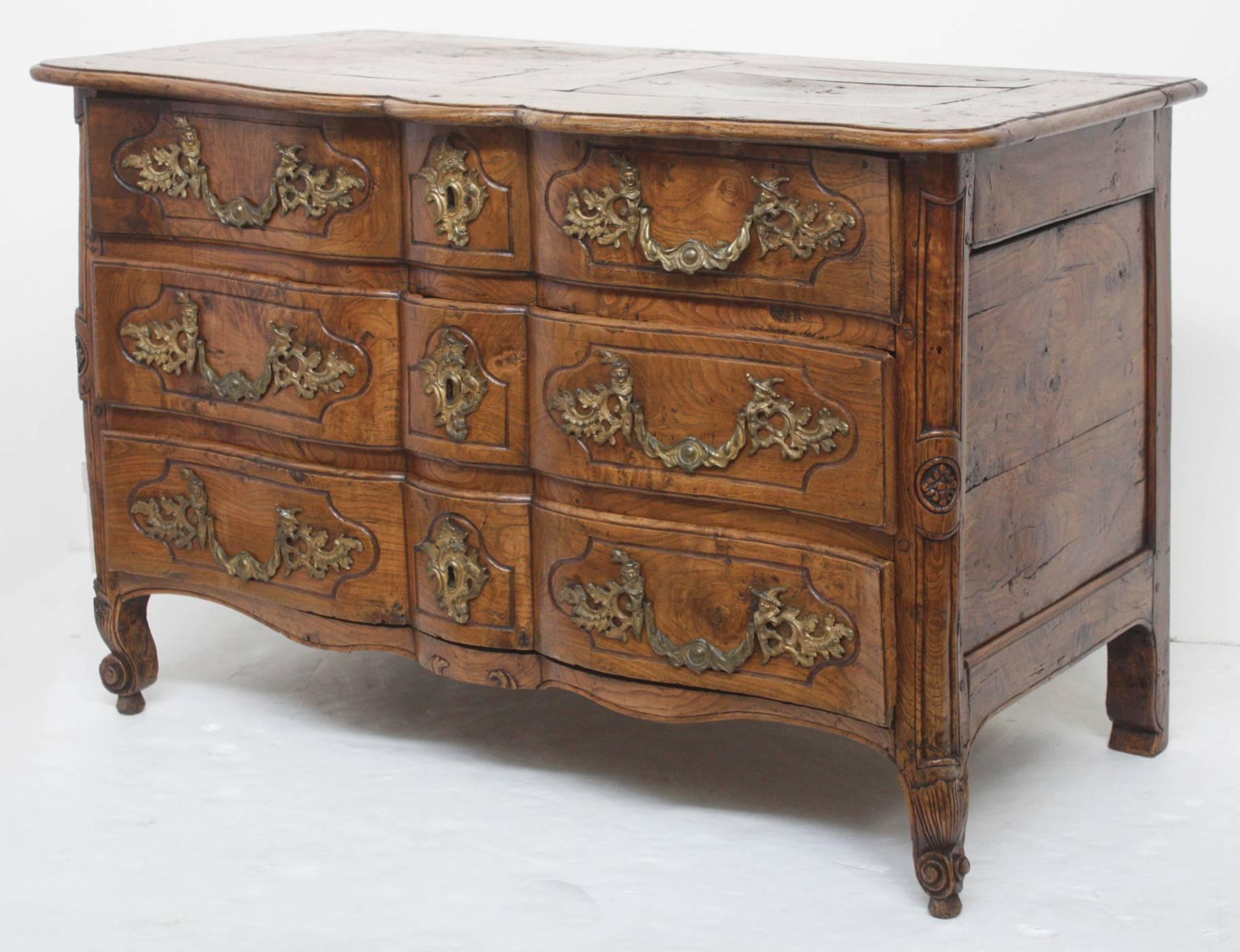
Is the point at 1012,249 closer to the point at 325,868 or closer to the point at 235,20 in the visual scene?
the point at 325,868

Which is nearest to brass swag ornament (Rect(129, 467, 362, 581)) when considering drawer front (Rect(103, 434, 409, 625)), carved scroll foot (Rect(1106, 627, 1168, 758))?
drawer front (Rect(103, 434, 409, 625))

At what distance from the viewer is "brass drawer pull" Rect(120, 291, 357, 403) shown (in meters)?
2.98

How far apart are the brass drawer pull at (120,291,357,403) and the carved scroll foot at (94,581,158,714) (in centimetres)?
45

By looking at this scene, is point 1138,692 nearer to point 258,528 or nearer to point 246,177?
point 258,528

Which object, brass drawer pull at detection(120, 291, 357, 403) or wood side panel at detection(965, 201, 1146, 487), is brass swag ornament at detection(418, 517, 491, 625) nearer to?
brass drawer pull at detection(120, 291, 357, 403)

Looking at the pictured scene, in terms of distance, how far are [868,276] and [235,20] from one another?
6.56 ft

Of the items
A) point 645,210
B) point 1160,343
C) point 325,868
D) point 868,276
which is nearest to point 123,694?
point 325,868

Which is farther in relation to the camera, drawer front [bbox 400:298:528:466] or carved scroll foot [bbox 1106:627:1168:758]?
carved scroll foot [bbox 1106:627:1168:758]

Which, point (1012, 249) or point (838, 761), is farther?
point (838, 761)

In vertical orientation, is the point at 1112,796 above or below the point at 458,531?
below

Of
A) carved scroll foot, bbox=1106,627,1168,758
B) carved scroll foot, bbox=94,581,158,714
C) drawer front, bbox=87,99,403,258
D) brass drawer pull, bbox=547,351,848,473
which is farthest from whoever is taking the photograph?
carved scroll foot, bbox=94,581,158,714

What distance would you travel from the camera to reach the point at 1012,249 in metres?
2.62

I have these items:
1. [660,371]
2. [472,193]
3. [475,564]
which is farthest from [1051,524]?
[472,193]

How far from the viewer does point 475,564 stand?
2922mm
